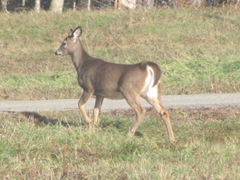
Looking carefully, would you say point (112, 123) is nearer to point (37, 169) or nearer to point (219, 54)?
point (37, 169)

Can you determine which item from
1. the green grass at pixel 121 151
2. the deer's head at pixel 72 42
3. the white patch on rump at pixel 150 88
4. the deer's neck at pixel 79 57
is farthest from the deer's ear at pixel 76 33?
the white patch on rump at pixel 150 88

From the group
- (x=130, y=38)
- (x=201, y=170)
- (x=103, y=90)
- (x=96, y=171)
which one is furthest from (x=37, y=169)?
(x=130, y=38)

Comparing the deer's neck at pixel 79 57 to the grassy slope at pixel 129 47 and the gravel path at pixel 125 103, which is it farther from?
the grassy slope at pixel 129 47

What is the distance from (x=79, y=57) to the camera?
1386 cm

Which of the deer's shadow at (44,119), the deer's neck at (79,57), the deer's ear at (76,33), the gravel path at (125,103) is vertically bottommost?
the gravel path at (125,103)

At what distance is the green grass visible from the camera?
8.09 metres

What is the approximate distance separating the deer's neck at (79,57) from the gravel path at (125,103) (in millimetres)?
1483

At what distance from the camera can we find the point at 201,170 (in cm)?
814

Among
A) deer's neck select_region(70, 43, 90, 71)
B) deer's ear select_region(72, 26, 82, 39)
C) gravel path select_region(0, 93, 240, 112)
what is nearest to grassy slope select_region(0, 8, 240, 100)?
gravel path select_region(0, 93, 240, 112)

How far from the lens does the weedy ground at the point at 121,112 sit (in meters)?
8.66

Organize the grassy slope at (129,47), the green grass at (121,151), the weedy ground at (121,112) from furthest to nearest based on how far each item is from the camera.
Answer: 1. the grassy slope at (129,47)
2. the weedy ground at (121,112)
3. the green grass at (121,151)

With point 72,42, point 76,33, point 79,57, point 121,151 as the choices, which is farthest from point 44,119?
point 121,151

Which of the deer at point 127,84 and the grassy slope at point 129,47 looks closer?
the deer at point 127,84

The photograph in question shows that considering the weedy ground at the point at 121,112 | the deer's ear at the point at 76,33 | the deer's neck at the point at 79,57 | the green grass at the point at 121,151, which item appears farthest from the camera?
the deer's ear at the point at 76,33
